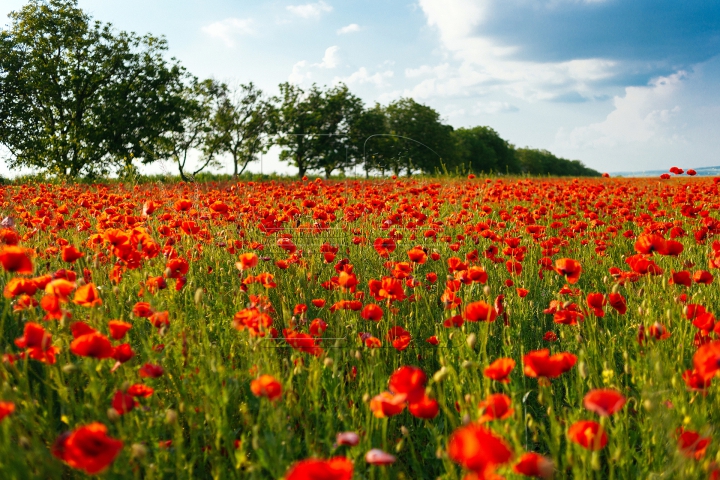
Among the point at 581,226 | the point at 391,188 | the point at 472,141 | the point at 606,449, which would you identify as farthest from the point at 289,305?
the point at 472,141

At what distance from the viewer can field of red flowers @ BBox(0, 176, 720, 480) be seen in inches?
57.9

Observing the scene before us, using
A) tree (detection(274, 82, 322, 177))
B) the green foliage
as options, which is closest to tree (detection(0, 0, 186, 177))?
tree (detection(274, 82, 322, 177))

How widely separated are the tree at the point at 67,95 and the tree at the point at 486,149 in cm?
5179

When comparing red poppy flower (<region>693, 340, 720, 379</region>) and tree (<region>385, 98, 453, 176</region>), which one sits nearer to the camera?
red poppy flower (<region>693, 340, 720, 379</region>)

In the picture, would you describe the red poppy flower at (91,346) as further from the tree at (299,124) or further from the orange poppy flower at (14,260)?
the tree at (299,124)

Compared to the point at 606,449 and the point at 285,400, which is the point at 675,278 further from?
the point at 285,400

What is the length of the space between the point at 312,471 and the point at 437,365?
1.83 m

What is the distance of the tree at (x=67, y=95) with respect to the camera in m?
23.8

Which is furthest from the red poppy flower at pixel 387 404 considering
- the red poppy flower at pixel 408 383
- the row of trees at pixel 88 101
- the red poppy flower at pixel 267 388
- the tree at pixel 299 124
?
the tree at pixel 299 124

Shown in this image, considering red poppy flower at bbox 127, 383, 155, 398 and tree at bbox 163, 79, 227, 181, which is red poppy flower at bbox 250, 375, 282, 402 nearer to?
red poppy flower at bbox 127, 383, 155, 398

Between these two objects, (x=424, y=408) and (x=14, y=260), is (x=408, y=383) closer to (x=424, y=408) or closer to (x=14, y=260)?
(x=424, y=408)

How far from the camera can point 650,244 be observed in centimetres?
260

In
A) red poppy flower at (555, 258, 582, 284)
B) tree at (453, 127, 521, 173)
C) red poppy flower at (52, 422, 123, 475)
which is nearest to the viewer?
red poppy flower at (52, 422, 123, 475)

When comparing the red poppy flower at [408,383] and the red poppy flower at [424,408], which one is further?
the red poppy flower at [424,408]
